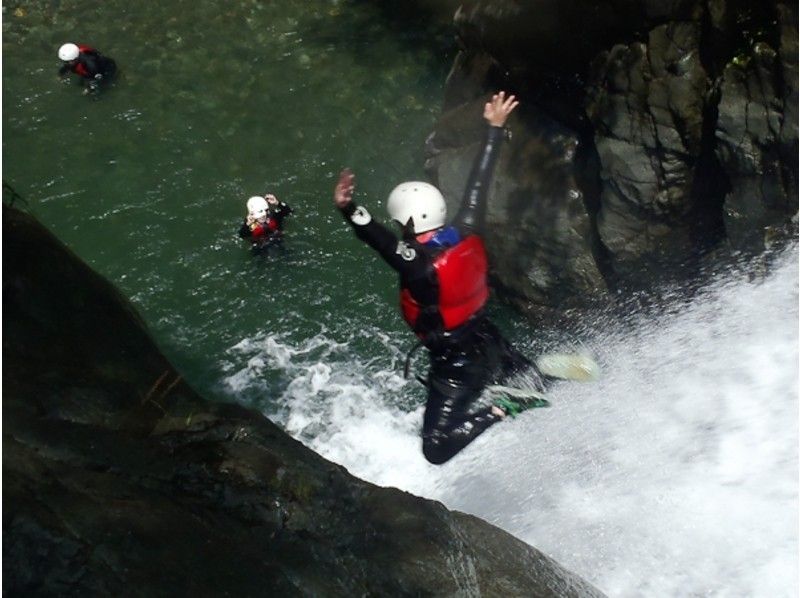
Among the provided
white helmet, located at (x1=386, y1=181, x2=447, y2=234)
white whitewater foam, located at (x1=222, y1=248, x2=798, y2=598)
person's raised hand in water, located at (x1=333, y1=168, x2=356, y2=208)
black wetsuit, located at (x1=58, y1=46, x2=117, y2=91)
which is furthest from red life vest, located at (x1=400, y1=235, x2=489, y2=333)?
black wetsuit, located at (x1=58, y1=46, x2=117, y2=91)

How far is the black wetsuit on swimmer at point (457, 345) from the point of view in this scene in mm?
5164

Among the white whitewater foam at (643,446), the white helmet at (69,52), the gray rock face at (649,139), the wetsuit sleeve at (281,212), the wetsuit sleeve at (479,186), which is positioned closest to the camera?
the white whitewater foam at (643,446)

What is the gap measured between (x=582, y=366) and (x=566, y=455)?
82cm

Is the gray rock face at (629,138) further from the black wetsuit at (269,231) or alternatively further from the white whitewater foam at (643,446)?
the black wetsuit at (269,231)

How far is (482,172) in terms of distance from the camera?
5555mm

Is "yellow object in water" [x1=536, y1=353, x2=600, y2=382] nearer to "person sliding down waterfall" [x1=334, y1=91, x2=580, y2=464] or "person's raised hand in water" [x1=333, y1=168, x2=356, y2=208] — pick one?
"person sliding down waterfall" [x1=334, y1=91, x2=580, y2=464]

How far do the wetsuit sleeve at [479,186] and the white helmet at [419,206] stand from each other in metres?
0.22

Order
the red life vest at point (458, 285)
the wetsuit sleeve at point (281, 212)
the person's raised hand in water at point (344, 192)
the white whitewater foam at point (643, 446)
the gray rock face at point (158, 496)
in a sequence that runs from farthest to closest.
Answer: the wetsuit sleeve at point (281, 212), the white whitewater foam at point (643, 446), the red life vest at point (458, 285), the person's raised hand in water at point (344, 192), the gray rock face at point (158, 496)

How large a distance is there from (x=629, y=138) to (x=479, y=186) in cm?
204

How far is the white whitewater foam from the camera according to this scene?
5305mm

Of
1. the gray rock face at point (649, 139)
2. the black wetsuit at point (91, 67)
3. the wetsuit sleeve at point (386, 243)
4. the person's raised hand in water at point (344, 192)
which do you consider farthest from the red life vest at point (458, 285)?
the black wetsuit at point (91, 67)

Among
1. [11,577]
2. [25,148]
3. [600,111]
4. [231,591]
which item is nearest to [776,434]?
[600,111]

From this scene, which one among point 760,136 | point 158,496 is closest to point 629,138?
point 760,136

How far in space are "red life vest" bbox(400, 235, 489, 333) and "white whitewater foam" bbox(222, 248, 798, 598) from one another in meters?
1.68
